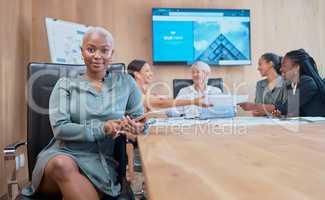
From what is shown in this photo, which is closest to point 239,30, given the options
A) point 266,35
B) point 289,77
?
point 266,35

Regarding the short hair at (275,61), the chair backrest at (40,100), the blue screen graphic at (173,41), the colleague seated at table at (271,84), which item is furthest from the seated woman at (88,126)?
the blue screen graphic at (173,41)

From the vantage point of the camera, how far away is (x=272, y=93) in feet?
10.4

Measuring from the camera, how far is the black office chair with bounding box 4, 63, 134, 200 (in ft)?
5.23

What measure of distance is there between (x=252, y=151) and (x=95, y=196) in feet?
2.16

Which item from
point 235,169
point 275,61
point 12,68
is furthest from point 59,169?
point 275,61

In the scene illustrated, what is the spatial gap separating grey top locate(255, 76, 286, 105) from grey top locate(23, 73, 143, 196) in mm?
1785

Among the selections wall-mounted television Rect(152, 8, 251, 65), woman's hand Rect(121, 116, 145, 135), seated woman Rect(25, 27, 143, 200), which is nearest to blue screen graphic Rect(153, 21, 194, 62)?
wall-mounted television Rect(152, 8, 251, 65)

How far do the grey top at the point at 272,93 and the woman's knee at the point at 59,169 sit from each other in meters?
2.15

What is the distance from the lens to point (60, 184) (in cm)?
126

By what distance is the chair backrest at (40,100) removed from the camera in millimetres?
1677

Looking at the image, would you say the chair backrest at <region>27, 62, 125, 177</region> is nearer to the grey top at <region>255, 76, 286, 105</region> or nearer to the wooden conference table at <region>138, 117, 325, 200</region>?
→ the wooden conference table at <region>138, 117, 325, 200</region>

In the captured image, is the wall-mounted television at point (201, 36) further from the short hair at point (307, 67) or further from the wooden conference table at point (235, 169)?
the wooden conference table at point (235, 169)

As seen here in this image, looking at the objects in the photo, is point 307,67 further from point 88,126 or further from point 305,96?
point 88,126

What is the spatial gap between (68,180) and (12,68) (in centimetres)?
243
